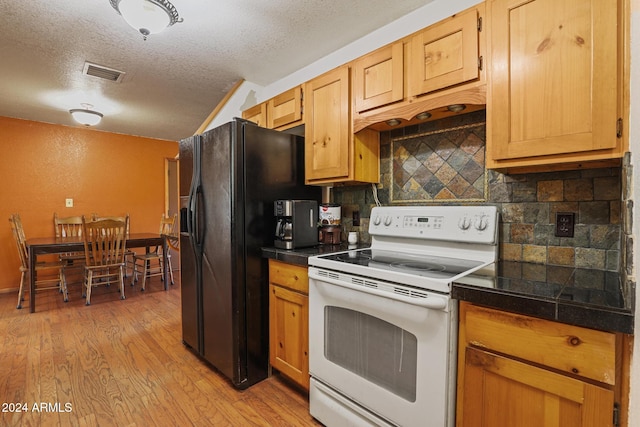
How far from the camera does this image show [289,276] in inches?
73.2

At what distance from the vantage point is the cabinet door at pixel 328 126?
1.96 metres

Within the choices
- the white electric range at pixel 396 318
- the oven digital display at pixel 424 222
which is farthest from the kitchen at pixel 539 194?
the oven digital display at pixel 424 222

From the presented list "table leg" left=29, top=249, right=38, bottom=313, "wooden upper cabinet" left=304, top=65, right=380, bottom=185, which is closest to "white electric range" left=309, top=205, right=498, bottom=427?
"wooden upper cabinet" left=304, top=65, right=380, bottom=185

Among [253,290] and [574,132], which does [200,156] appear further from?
[574,132]

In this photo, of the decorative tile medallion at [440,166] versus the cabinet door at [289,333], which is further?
the cabinet door at [289,333]

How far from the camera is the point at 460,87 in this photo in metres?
1.46

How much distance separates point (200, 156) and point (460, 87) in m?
1.67

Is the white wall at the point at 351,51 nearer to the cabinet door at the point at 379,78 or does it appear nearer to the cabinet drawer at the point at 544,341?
the cabinet door at the point at 379,78

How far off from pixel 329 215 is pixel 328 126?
0.61 m

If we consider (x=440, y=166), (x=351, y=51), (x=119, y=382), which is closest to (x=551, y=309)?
(x=440, y=166)

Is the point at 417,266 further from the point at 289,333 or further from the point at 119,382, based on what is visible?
the point at 119,382

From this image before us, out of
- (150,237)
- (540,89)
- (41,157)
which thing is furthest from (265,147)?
(41,157)

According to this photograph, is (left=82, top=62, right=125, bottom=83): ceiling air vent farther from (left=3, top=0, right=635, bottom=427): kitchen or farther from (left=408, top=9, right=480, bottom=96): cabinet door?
(left=3, top=0, right=635, bottom=427): kitchen

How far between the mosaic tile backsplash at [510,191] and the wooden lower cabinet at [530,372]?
60cm
